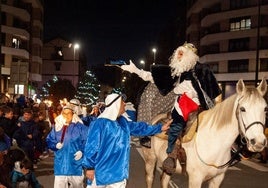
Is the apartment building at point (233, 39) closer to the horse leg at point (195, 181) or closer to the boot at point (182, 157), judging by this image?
the boot at point (182, 157)

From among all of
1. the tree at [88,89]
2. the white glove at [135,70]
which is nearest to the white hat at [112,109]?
the white glove at [135,70]

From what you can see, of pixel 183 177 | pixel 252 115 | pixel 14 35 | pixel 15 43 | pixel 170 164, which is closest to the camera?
pixel 252 115

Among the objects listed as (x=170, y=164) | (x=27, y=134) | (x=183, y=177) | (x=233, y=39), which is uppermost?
(x=233, y=39)

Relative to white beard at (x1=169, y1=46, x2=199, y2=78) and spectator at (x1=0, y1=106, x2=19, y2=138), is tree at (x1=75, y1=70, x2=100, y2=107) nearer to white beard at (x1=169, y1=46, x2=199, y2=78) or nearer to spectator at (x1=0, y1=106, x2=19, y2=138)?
spectator at (x1=0, y1=106, x2=19, y2=138)

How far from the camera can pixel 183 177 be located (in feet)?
43.0

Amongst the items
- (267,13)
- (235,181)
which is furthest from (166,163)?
(267,13)

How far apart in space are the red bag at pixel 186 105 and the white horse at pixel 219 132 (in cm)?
23

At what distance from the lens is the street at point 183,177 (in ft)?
39.3

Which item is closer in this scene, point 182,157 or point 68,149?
point 182,157

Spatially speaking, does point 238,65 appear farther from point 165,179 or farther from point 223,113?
point 223,113

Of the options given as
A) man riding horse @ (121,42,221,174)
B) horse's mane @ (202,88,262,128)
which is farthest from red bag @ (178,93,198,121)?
horse's mane @ (202,88,262,128)

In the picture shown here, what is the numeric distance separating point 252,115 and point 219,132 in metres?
0.82

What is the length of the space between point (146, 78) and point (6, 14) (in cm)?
4800

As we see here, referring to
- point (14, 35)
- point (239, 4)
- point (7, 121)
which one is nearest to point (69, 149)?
point (7, 121)
